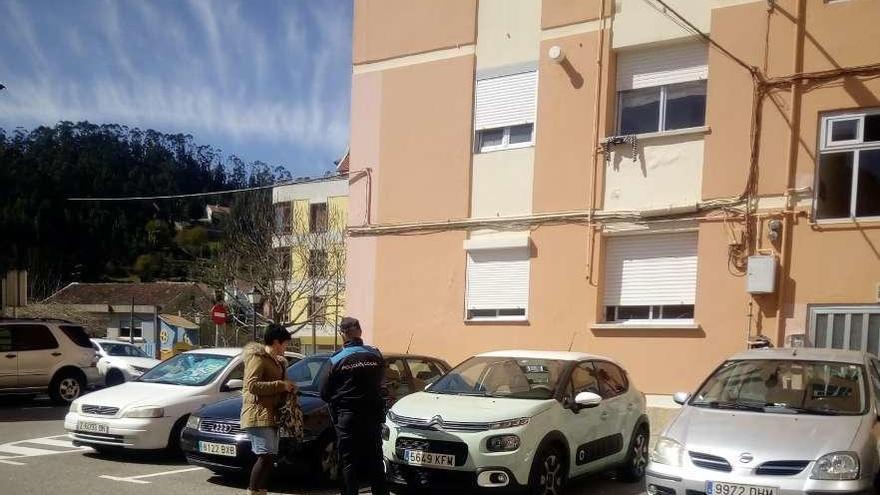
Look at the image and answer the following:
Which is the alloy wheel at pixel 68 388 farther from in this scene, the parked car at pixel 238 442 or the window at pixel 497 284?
the parked car at pixel 238 442

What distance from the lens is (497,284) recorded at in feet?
47.6

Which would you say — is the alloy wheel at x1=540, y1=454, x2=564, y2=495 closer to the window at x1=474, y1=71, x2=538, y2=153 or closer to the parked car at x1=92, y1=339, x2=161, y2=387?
the window at x1=474, y1=71, x2=538, y2=153

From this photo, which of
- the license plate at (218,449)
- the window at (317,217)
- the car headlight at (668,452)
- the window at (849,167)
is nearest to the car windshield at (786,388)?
the car headlight at (668,452)

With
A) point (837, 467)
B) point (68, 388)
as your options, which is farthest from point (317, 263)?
point (837, 467)

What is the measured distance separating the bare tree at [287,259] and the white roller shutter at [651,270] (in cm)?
1779

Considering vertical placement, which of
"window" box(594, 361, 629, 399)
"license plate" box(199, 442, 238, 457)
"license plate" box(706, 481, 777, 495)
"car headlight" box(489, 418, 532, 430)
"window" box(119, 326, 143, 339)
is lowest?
"window" box(119, 326, 143, 339)

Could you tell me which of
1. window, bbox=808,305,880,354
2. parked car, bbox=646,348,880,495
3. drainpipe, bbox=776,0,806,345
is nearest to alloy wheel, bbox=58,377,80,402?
parked car, bbox=646,348,880,495

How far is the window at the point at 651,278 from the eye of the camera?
12789 millimetres

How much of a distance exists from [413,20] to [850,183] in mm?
8312

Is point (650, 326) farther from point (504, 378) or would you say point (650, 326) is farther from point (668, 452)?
point (668, 452)

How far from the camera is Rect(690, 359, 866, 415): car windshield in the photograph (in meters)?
7.13

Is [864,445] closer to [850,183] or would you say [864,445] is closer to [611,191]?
[850,183]

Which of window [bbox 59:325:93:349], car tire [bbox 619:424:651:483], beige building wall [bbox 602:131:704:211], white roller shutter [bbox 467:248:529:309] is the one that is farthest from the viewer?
window [bbox 59:325:93:349]

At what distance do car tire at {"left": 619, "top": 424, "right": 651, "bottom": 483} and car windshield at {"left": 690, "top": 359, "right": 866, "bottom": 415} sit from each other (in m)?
1.86
